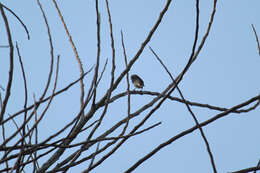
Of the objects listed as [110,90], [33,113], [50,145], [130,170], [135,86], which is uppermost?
[135,86]

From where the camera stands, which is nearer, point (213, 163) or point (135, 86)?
point (213, 163)

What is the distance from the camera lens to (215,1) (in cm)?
139

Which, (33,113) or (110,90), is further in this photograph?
(110,90)

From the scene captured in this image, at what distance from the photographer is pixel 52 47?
1.57 m

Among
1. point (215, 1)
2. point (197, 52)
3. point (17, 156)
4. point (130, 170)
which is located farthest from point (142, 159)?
point (215, 1)

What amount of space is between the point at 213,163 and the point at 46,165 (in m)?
0.65

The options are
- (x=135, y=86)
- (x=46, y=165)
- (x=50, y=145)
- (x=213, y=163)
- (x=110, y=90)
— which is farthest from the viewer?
(x=135, y=86)

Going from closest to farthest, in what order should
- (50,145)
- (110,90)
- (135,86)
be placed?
(50,145), (110,90), (135,86)

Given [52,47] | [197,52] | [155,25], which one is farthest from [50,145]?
[197,52]

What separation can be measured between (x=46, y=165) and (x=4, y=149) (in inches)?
7.4

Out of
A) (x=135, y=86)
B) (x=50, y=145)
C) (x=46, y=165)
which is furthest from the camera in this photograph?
(x=135, y=86)

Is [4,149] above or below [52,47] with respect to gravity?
below

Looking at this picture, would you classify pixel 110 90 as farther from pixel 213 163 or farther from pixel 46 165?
pixel 213 163

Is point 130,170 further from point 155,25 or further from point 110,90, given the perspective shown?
point 155,25
